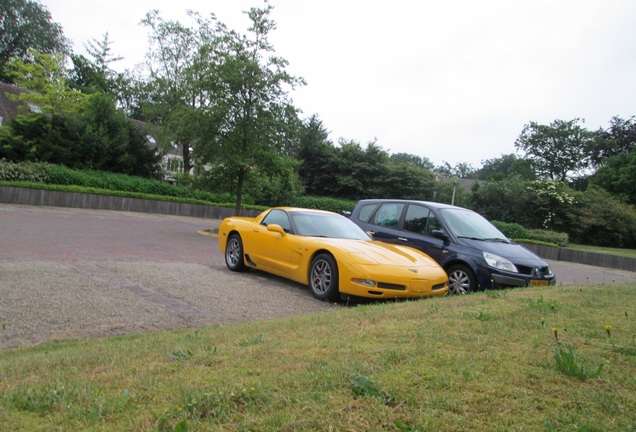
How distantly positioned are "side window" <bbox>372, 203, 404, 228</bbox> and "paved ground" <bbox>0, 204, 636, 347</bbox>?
248 cm

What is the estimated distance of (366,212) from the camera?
10.2 meters

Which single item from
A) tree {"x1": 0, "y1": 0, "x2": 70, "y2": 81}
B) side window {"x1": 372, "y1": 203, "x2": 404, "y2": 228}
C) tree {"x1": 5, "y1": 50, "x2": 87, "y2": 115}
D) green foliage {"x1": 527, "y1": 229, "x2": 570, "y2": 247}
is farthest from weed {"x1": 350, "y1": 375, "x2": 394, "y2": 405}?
tree {"x1": 0, "y1": 0, "x2": 70, "y2": 81}

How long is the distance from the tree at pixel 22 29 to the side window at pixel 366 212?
180 feet

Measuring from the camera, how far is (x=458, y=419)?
7.13 feet

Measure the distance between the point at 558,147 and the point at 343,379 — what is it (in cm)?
7296

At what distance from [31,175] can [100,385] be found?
24916 millimetres

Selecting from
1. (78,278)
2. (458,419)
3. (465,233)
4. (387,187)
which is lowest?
(78,278)

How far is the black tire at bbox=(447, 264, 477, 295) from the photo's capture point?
8.10m

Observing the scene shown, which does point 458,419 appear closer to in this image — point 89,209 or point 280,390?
point 280,390

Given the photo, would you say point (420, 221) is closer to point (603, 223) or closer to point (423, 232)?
point (423, 232)

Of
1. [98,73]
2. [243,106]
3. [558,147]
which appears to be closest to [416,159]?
[558,147]

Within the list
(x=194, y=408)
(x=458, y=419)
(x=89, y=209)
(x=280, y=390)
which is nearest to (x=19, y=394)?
(x=194, y=408)

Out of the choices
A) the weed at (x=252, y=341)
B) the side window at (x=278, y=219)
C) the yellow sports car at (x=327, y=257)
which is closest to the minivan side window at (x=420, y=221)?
the yellow sports car at (x=327, y=257)

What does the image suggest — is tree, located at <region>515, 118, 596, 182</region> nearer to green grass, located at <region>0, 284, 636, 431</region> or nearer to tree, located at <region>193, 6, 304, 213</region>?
tree, located at <region>193, 6, 304, 213</region>
